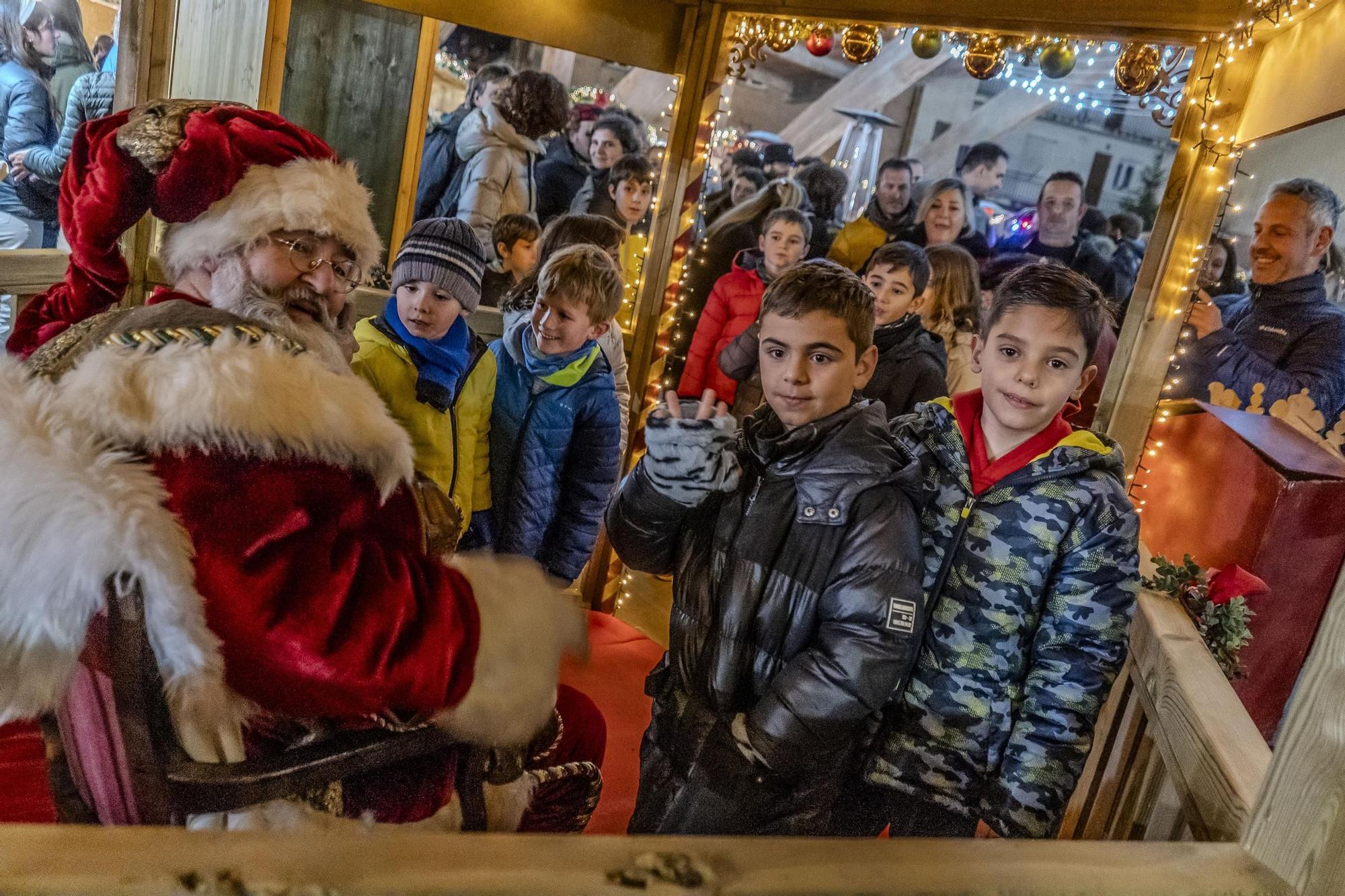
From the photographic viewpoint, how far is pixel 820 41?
11.8 ft

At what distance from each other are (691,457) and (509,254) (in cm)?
231

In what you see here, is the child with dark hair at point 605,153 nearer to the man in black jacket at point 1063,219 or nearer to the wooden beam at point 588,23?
the wooden beam at point 588,23

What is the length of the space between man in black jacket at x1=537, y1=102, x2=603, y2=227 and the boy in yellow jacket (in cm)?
139

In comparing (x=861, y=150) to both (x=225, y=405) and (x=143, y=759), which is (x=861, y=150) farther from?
(x=143, y=759)

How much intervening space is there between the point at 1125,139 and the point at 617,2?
5732 mm

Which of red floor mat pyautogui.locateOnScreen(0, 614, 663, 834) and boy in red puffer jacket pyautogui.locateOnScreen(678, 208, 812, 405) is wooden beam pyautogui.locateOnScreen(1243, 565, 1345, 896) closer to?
red floor mat pyautogui.locateOnScreen(0, 614, 663, 834)

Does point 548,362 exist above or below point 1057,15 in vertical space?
below

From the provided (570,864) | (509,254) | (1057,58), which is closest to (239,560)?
(570,864)

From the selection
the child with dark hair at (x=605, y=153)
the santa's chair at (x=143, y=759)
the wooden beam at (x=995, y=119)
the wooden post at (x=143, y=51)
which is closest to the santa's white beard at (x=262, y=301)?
the santa's chair at (x=143, y=759)

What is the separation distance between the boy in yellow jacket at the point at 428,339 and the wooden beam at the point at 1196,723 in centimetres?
164

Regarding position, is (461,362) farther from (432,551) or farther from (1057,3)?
(1057,3)

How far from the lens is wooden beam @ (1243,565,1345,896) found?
1.08 meters

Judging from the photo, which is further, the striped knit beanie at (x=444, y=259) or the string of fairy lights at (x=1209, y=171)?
the string of fairy lights at (x=1209, y=171)

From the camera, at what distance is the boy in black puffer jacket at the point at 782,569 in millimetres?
1560
